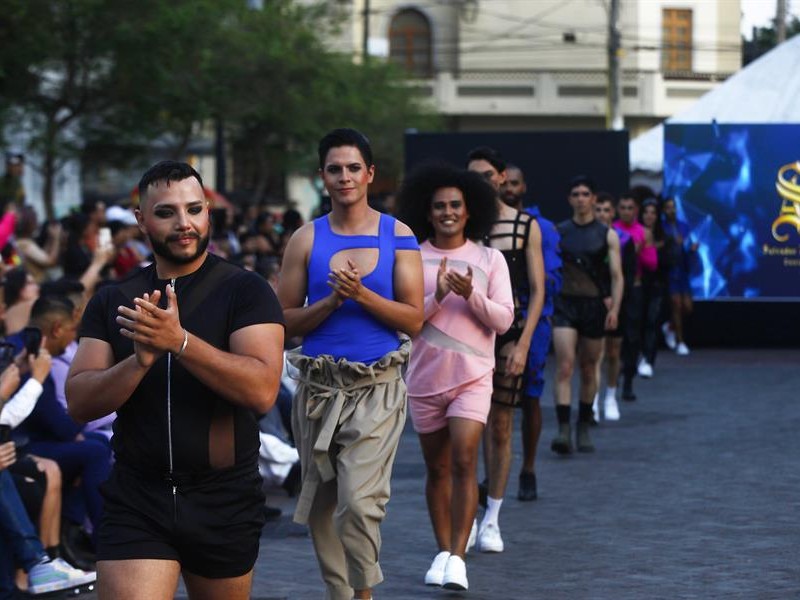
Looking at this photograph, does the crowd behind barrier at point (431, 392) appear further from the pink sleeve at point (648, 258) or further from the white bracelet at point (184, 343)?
the pink sleeve at point (648, 258)

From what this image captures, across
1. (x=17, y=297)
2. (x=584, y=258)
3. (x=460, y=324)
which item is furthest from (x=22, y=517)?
(x=584, y=258)

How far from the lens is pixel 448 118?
61719mm

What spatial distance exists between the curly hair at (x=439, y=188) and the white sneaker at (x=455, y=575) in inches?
62.0

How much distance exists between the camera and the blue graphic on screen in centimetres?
2039

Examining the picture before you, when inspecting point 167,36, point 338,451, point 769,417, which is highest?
point 167,36

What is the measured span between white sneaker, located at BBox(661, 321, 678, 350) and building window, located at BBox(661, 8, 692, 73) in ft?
131

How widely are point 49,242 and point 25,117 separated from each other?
9020mm

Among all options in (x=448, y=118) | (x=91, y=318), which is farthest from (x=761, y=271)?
(x=448, y=118)

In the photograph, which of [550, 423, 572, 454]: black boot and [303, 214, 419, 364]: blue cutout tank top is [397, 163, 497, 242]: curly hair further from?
[550, 423, 572, 454]: black boot

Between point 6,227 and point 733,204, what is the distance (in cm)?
937

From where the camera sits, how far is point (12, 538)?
26.3 ft

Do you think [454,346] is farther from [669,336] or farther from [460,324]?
[669,336]

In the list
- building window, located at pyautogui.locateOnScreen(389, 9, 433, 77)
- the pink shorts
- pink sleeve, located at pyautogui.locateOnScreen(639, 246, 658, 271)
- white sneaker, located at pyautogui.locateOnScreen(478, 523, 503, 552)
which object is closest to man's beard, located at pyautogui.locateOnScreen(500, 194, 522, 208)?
white sneaker, located at pyautogui.locateOnScreen(478, 523, 503, 552)

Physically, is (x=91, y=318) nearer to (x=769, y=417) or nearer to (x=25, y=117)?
(x=769, y=417)
